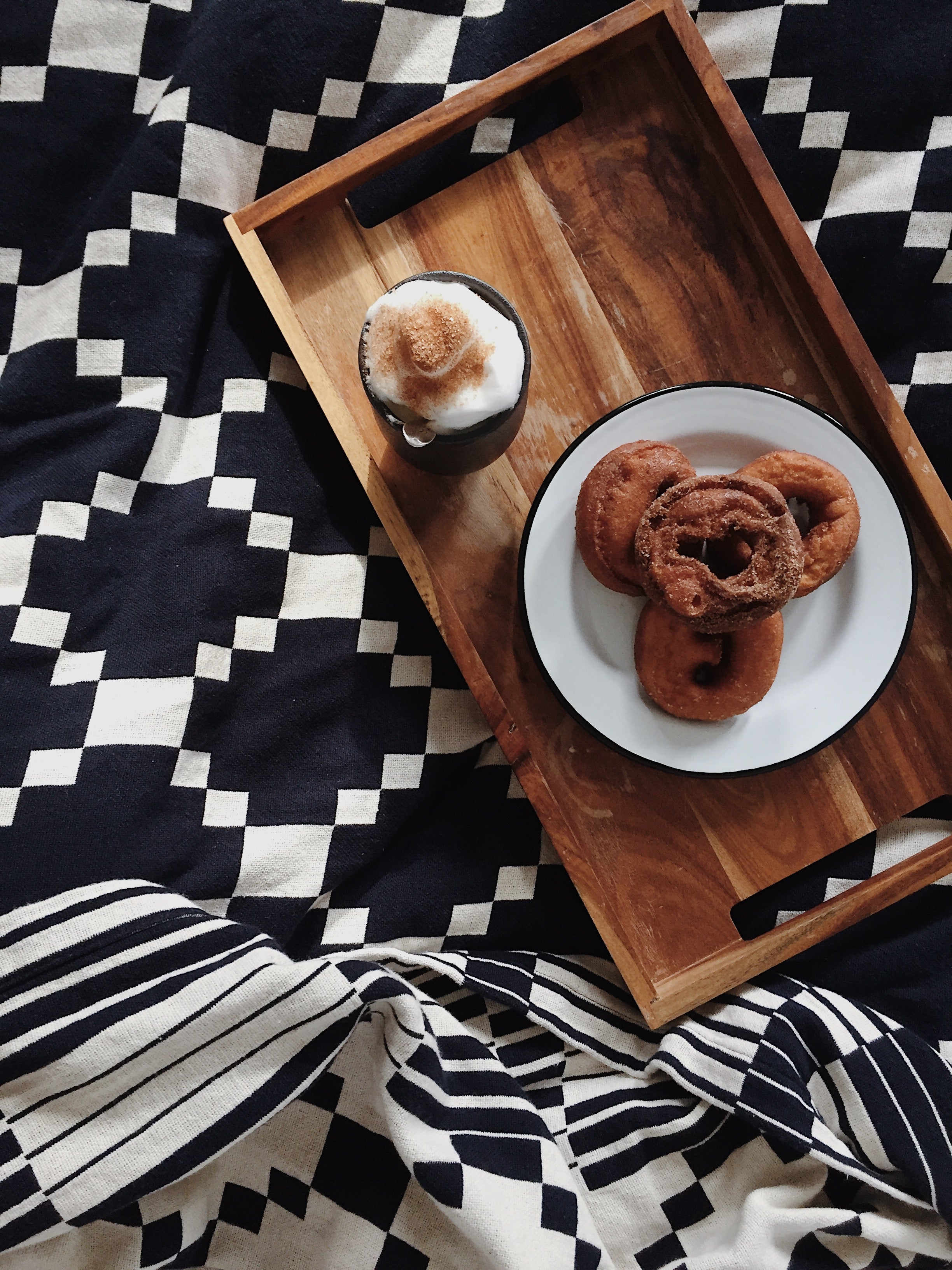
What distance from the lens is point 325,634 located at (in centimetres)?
94

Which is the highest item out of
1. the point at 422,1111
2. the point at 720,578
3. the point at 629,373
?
the point at 629,373

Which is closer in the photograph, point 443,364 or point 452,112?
point 443,364

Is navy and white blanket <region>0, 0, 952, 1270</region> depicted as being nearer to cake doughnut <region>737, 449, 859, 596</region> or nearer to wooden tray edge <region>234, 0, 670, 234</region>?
wooden tray edge <region>234, 0, 670, 234</region>

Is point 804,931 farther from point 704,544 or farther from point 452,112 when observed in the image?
point 452,112

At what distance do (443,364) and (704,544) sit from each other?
277 mm

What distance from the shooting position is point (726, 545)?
2.64 feet

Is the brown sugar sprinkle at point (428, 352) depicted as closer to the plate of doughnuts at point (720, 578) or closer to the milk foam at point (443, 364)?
the milk foam at point (443, 364)

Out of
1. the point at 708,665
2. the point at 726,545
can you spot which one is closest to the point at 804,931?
the point at 708,665

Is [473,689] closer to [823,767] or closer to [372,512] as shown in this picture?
[372,512]

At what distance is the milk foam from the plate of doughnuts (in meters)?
0.12

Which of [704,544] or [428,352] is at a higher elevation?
[428,352]

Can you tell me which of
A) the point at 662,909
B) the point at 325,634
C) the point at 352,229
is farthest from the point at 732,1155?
the point at 352,229

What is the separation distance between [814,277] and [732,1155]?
873mm

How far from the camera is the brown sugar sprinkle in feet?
2.43
